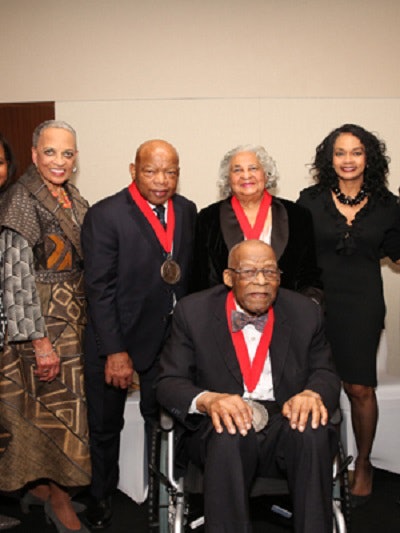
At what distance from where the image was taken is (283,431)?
7.73 ft

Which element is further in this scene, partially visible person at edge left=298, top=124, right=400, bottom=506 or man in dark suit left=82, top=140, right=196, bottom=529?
partially visible person at edge left=298, top=124, right=400, bottom=506

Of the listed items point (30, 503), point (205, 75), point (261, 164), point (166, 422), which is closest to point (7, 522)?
point (30, 503)

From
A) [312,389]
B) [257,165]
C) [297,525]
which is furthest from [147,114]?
[297,525]

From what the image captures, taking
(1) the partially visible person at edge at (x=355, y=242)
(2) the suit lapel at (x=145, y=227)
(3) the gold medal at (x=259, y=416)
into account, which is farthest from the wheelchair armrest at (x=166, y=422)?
(1) the partially visible person at edge at (x=355, y=242)

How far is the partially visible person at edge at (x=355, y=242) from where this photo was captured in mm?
3248

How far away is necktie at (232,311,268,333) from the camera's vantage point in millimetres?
2562

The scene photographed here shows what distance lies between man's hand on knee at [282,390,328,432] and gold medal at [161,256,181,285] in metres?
0.86

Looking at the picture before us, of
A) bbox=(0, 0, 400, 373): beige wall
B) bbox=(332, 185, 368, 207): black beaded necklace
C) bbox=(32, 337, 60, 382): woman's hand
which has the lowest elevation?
bbox=(32, 337, 60, 382): woman's hand

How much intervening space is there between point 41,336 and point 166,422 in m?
0.73

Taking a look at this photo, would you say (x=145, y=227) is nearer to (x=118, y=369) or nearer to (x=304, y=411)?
(x=118, y=369)

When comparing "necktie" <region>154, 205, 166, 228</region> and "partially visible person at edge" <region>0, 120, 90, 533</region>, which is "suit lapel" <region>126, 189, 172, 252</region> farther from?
"partially visible person at edge" <region>0, 120, 90, 533</region>

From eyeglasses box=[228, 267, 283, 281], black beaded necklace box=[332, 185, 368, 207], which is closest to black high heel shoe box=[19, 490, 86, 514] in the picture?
eyeglasses box=[228, 267, 283, 281]

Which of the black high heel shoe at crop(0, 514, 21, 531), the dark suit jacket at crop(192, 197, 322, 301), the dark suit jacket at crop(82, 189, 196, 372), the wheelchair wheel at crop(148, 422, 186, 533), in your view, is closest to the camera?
Result: the wheelchair wheel at crop(148, 422, 186, 533)

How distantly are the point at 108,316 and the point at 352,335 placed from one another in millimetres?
1258
